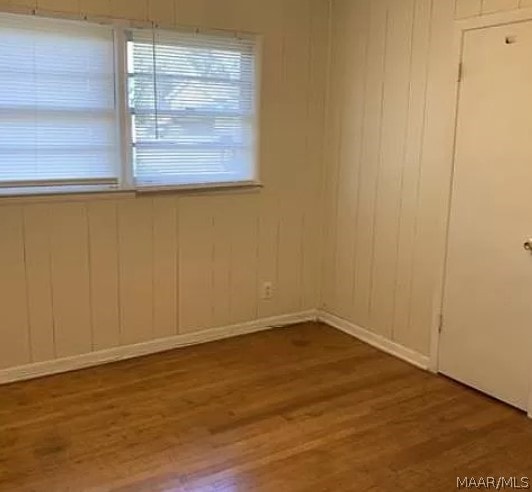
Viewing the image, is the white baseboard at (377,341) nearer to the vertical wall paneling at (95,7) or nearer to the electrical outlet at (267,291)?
the electrical outlet at (267,291)

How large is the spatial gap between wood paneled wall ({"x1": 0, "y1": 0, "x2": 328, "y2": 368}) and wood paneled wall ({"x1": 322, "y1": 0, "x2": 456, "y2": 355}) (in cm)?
21

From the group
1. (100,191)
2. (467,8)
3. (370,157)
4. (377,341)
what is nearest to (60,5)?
(100,191)

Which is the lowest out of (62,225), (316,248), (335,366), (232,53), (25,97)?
(335,366)

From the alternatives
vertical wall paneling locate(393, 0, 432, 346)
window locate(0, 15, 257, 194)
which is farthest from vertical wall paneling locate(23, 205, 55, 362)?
vertical wall paneling locate(393, 0, 432, 346)

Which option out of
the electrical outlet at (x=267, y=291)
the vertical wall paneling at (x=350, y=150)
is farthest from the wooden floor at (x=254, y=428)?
the vertical wall paneling at (x=350, y=150)

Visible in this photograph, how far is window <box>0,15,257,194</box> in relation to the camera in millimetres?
3332

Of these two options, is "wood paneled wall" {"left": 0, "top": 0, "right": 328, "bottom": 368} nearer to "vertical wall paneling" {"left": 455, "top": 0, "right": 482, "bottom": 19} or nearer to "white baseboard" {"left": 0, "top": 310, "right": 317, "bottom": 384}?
"white baseboard" {"left": 0, "top": 310, "right": 317, "bottom": 384}

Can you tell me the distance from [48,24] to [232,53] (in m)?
1.15

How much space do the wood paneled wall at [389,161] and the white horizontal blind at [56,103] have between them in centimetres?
161

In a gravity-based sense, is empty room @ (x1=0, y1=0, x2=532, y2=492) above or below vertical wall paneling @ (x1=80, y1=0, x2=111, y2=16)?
below

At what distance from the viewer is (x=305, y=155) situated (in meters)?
4.39

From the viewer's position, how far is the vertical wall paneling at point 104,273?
3654 mm

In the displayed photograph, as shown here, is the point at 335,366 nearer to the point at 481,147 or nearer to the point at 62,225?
the point at 481,147

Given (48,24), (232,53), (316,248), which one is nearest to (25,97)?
(48,24)
